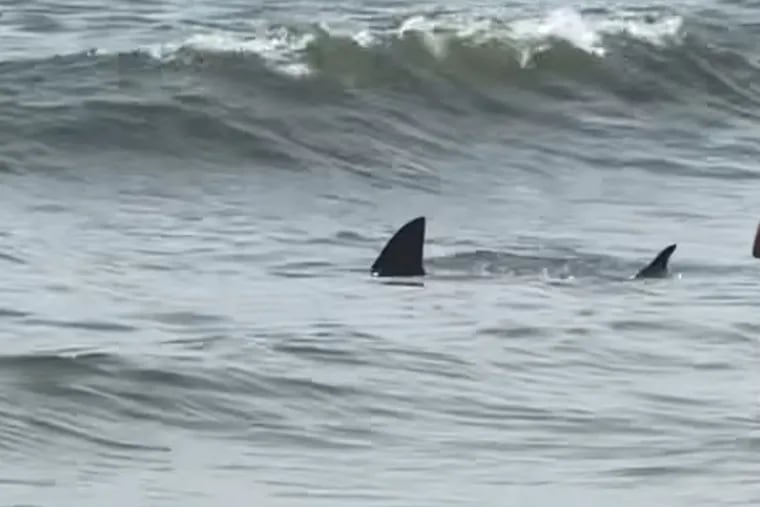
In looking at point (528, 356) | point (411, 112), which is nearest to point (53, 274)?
point (528, 356)

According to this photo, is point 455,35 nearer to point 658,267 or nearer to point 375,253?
point 375,253

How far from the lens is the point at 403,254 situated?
45.5 feet

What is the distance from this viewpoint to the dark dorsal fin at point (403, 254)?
45.4 ft

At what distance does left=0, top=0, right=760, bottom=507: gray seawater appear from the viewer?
33.2 ft

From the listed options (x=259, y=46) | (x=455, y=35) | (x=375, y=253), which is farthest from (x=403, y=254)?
(x=455, y=35)

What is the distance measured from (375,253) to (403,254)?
1.05m

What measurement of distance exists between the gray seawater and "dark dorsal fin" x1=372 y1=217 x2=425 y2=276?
132mm

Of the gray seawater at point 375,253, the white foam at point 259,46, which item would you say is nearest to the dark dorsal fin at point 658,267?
the gray seawater at point 375,253

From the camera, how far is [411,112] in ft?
66.8

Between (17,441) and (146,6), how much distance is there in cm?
1370

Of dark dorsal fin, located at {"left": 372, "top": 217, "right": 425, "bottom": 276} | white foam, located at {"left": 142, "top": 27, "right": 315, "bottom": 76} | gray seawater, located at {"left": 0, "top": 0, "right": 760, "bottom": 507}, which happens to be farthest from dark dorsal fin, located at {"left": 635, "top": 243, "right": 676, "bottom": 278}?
white foam, located at {"left": 142, "top": 27, "right": 315, "bottom": 76}

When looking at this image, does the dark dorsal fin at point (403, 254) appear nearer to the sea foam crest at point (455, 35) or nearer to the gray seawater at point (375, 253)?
the gray seawater at point (375, 253)

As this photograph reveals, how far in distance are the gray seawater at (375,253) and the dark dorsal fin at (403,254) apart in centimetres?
13

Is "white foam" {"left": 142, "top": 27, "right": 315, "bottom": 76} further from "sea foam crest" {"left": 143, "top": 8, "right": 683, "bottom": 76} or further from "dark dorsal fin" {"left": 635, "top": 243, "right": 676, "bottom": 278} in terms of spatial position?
"dark dorsal fin" {"left": 635, "top": 243, "right": 676, "bottom": 278}
